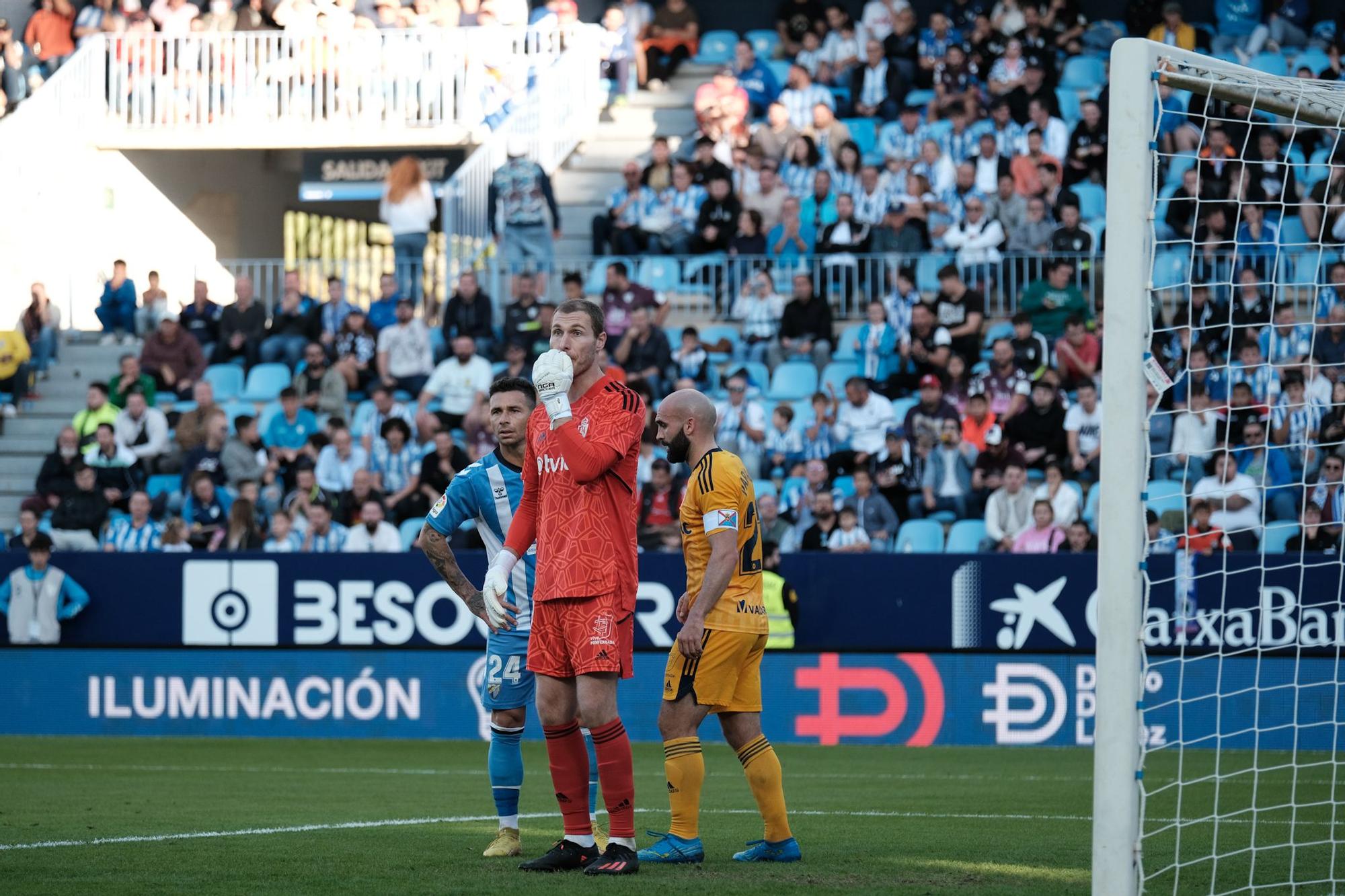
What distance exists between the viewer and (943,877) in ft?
21.7

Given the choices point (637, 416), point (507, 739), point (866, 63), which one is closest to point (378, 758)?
point (507, 739)

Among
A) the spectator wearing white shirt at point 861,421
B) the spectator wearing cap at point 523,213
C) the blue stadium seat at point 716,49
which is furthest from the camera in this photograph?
the blue stadium seat at point 716,49

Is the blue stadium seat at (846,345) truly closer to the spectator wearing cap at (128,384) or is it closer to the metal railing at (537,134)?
the metal railing at (537,134)

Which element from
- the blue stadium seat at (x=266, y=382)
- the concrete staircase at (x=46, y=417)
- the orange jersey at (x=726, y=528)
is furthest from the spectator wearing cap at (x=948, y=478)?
the concrete staircase at (x=46, y=417)

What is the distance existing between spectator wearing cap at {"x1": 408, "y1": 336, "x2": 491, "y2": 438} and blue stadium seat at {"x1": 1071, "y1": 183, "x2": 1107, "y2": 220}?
6.71m

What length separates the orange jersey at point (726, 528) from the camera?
708cm

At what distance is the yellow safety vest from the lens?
48.8 feet

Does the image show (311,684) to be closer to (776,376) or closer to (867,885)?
(776,376)

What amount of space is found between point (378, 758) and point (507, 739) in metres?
6.46

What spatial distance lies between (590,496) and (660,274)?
13.2 meters

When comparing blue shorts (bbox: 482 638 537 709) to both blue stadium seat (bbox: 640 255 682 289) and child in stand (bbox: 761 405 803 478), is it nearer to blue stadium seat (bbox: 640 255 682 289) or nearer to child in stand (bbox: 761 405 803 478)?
child in stand (bbox: 761 405 803 478)

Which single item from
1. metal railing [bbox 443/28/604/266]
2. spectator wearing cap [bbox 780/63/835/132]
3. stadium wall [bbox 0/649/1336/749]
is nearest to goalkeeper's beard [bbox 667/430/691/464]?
stadium wall [bbox 0/649/1336/749]

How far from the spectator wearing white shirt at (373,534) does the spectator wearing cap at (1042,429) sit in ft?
19.1

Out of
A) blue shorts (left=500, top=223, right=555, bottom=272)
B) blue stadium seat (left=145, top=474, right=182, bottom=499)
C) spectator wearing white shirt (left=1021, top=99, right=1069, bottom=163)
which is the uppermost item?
spectator wearing white shirt (left=1021, top=99, right=1069, bottom=163)
